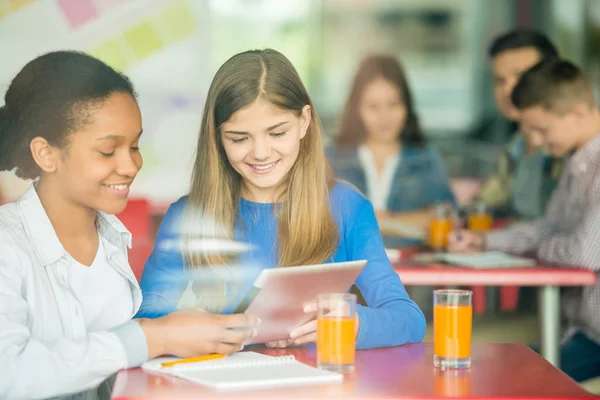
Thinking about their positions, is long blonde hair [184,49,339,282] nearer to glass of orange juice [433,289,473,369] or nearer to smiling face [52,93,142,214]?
smiling face [52,93,142,214]

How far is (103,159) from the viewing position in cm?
163

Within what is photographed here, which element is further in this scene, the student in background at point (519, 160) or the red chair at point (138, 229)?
the student in background at point (519, 160)

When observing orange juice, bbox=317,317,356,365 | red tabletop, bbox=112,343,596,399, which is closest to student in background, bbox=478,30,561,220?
red tabletop, bbox=112,343,596,399

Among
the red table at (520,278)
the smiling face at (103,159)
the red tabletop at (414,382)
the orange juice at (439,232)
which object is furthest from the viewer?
the orange juice at (439,232)

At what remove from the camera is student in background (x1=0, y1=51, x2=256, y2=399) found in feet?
4.68

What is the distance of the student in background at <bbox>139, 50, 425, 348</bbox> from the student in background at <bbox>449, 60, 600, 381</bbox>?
1.17 metres

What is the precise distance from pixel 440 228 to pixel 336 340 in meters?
1.95

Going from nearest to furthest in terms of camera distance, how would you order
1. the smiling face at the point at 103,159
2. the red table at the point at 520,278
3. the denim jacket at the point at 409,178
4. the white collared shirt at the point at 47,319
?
the white collared shirt at the point at 47,319, the smiling face at the point at 103,159, the red table at the point at 520,278, the denim jacket at the point at 409,178

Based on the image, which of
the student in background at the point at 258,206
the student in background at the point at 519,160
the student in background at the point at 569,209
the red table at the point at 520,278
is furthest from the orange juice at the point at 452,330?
the student in background at the point at 519,160

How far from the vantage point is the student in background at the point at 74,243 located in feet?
4.68

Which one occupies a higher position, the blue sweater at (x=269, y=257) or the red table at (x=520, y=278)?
the blue sweater at (x=269, y=257)

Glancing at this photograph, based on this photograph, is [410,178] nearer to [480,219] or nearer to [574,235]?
[480,219]

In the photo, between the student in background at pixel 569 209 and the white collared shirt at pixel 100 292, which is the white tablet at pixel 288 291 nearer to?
the white collared shirt at pixel 100 292

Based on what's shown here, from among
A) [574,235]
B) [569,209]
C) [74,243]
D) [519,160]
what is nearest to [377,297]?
[74,243]
